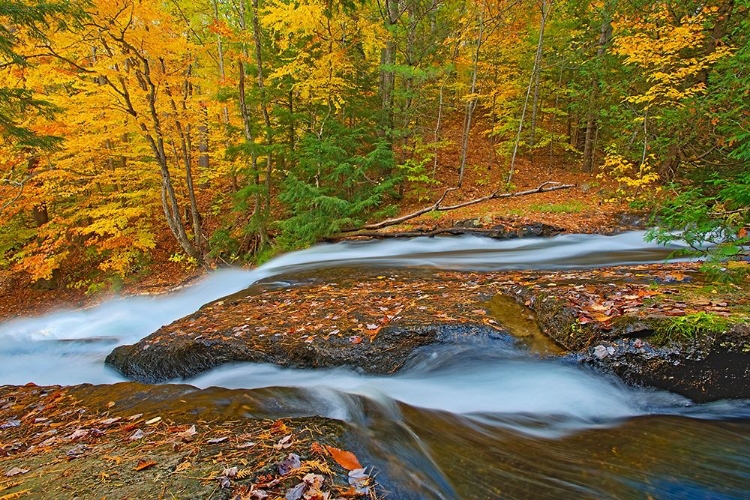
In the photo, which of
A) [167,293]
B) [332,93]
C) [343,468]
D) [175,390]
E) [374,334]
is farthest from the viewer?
[332,93]

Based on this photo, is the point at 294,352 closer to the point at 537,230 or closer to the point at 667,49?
the point at 537,230

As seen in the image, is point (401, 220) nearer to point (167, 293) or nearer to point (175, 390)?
point (167, 293)

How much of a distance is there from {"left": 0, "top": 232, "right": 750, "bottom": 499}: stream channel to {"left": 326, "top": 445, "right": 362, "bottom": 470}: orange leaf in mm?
117

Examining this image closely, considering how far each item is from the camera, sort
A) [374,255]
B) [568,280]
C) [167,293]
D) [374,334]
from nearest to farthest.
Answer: [374,334] < [568,280] < [374,255] < [167,293]

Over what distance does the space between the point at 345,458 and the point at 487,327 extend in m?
2.33

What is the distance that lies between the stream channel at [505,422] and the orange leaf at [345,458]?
0.12 m

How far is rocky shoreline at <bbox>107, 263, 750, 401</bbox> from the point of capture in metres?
3.11

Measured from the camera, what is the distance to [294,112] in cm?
1161

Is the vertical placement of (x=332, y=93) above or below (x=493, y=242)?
above

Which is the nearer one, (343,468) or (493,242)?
(343,468)

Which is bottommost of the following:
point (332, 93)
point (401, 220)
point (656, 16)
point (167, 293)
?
point (167, 293)

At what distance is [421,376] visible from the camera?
3771 mm

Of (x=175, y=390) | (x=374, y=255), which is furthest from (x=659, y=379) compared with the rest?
(x=374, y=255)

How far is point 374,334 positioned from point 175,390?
1962 millimetres
